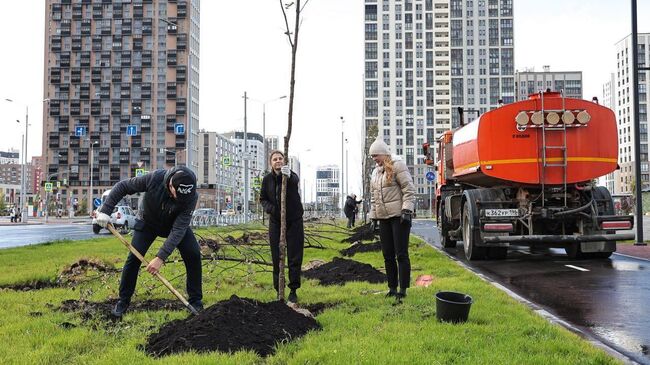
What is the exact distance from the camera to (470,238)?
10891 millimetres

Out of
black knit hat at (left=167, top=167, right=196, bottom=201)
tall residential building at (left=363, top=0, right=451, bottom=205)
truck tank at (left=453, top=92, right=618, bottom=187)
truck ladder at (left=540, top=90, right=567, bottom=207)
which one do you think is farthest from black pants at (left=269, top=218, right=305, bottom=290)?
tall residential building at (left=363, top=0, right=451, bottom=205)

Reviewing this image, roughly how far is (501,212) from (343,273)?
3.72 meters

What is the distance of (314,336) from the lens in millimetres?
4410

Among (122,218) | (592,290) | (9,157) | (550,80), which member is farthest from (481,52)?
(9,157)

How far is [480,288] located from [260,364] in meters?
4.05

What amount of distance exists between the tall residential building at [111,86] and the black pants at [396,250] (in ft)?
328

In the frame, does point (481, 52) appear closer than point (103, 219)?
No

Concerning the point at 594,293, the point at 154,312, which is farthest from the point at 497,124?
the point at 154,312

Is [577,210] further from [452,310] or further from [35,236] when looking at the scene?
[35,236]

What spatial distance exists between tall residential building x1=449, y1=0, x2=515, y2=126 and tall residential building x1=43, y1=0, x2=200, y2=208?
223 ft

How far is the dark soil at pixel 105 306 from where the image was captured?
18.0 ft

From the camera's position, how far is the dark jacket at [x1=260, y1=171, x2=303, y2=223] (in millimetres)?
6449

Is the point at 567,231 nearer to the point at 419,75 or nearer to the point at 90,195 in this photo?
the point at 90,195

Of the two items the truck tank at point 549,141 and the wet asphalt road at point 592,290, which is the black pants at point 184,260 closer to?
the wet asphalt road at point 592,290
